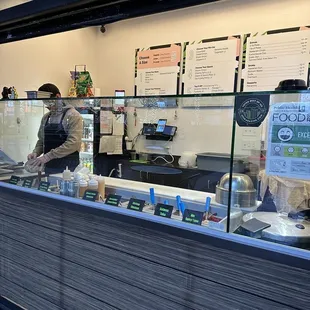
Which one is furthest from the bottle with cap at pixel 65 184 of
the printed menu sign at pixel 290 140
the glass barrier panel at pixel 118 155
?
the printed menu sign at pixel 290 140

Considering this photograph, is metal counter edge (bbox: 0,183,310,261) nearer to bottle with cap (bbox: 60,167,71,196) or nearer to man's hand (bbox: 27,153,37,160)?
bottle with cap (bbox: 60,167,71,196)

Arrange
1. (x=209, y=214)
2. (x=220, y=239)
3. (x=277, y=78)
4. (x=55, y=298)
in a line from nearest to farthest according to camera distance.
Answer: (x=220, y=239), (x=209, y=214), (x=55, y=298), (x=277, y=78)

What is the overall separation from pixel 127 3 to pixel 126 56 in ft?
10.4

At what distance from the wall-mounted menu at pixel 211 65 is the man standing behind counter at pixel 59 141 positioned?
2.12 metres

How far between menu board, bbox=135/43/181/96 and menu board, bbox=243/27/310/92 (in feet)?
3.08

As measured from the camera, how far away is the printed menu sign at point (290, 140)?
944mm

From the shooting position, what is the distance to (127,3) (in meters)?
1.41

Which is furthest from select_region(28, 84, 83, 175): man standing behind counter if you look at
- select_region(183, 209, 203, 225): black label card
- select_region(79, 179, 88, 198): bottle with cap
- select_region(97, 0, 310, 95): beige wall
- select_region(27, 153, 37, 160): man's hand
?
select_region(97, 0, 310, 95): beige wall

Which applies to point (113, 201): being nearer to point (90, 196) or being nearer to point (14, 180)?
point (90, 196)

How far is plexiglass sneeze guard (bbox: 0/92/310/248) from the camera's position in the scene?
0.98 meters

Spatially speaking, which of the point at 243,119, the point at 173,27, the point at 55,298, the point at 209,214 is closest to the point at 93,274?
the point at 55,298

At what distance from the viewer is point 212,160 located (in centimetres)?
257

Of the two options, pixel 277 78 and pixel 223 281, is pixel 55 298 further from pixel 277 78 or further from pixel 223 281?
pixel 277 78

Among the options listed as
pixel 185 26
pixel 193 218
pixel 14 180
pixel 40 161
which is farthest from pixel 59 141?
pixel 185 26
